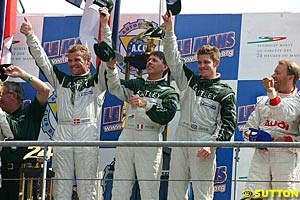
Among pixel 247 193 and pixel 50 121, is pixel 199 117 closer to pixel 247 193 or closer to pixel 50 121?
pixel 247 193

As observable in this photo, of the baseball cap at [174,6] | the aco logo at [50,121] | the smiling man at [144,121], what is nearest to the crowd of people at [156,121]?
the smiling man at [144,121]

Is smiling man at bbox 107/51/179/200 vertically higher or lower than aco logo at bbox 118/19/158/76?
lower

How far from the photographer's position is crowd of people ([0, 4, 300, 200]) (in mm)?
6738

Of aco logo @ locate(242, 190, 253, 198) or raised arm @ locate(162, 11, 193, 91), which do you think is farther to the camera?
raised arm @ locate(162, 11, 193, 91)

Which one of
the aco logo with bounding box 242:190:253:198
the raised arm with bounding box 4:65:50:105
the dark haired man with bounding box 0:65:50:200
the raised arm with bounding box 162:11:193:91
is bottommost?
the aco logo with bounding box 242:190:253:198

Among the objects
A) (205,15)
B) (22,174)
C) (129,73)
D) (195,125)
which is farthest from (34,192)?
Result: (205,15)

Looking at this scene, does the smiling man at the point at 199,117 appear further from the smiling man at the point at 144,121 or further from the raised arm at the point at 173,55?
the smiling man at the point at 144,121

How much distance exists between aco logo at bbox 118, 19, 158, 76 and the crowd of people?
1.37 metres

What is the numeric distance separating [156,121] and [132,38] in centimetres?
205

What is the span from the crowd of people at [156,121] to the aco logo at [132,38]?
1.37 m

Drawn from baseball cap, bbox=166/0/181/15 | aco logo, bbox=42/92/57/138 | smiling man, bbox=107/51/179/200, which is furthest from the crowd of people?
aco logo, bbox=42/92/57/138

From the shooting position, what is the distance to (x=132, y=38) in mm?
8859

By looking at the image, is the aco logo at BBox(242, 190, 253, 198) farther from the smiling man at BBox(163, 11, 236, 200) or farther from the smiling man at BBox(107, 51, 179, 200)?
the smiling man at BBox(107, 51, 179, 200)

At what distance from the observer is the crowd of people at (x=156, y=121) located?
22.1 feet
